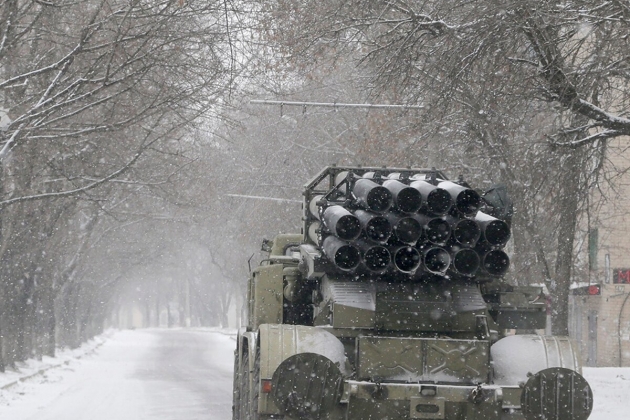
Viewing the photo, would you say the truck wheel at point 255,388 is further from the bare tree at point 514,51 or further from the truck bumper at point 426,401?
the bare tree at point 514,51

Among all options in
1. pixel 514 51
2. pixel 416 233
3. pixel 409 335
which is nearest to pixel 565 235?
pixel 514 51

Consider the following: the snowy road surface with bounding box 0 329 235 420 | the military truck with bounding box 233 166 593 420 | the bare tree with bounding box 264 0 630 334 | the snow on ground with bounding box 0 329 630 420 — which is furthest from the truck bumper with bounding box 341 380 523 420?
the snowy road surface with bounding box 0 329 235 420

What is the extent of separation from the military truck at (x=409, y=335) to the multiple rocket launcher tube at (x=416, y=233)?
0.5 inches

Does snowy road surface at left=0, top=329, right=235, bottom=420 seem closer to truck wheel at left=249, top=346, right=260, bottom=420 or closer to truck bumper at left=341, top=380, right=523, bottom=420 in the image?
truck wheel at left=249, top=346, right=260, bottom=420

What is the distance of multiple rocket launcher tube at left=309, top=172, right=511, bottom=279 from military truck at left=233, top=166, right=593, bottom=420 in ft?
0.04

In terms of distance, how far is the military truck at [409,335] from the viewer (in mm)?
9656

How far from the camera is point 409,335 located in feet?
34.2

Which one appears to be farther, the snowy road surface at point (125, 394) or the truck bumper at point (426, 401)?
the snowy road surface at point (125, 394)

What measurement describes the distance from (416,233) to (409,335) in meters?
1.08

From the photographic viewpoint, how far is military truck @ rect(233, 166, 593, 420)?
31.7ft

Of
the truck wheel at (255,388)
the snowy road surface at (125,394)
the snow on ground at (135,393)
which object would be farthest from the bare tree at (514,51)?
the snowy road surface at (125,394)

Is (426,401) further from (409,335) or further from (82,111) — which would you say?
(82,111)

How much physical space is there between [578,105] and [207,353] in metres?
37.6

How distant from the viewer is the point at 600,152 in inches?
603
